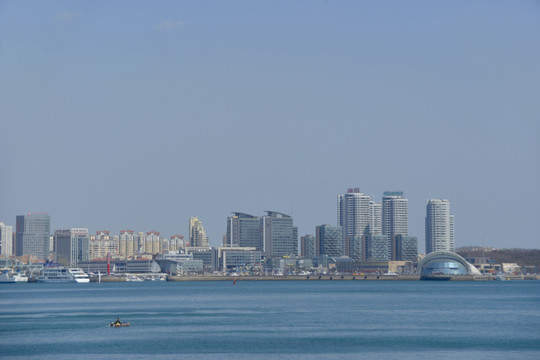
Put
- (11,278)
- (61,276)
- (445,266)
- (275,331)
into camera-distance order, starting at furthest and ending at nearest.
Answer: (445,266)
(11,278)
(61,276)
(275,331)

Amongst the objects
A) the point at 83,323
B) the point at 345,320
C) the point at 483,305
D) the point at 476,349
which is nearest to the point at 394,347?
the point at 476,349

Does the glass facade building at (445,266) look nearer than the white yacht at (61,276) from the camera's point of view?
No

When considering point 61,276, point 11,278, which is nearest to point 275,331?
point 61,276

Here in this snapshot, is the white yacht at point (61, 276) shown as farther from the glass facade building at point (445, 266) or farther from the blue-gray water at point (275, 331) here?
the blue-gray water at point (275, 331)

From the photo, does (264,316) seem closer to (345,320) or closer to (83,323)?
(345,320)

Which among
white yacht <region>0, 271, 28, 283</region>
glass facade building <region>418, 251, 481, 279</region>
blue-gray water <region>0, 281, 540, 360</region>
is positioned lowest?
blue-gray water <region>0, 281, 540, 360</region>

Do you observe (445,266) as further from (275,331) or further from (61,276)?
(275,331)

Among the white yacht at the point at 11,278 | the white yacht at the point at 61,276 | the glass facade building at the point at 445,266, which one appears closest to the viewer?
the white yacht at the point at 61,276

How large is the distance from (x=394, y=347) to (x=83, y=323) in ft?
78.6

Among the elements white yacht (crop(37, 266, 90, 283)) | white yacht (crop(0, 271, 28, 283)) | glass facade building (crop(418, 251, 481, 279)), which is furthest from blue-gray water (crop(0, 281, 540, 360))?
glass facade building (crop(418, 251, 481, 279))

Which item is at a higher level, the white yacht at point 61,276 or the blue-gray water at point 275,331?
the white yacht at point 61,276

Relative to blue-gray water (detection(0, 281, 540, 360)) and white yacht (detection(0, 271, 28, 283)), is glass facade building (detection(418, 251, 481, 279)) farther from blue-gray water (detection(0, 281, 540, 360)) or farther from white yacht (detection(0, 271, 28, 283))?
blue-gray water (detection(0, 281, 540, 360))

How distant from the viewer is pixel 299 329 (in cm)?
5641

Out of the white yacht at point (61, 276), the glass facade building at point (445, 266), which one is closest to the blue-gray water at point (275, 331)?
the white yacht at point (61, 276)
